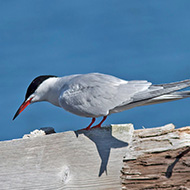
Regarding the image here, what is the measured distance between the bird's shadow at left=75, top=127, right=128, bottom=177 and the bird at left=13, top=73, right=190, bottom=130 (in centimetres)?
23

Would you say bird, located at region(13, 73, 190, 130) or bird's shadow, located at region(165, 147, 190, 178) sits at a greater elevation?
bird, located at region(13, 73, 190, 130)

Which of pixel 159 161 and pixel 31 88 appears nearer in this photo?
pixel 159 161

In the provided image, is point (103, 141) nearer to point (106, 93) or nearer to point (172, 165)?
point (172, 165)

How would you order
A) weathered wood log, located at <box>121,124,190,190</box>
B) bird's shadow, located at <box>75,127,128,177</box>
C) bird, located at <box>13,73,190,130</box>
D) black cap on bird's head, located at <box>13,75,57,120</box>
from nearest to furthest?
weathered wood log, located at <box>121,124,190,190</box>
bird's shadow, located at <box>75,127,128,177</box>
bird, located at <box>13,73,190,130</box>
black cap on bird's head, located at <box>13,75,57,120</box>

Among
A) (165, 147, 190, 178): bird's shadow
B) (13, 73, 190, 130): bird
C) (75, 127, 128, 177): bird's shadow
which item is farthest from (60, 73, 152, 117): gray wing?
(165, 147, 190, 178): bird's shadow

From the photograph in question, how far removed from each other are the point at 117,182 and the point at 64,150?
0.52 m

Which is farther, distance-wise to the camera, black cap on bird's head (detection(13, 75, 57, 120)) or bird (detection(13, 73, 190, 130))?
black cap on bird's head (detection(13, 75, 57, 120))

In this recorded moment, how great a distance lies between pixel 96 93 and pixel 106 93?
12 centimetres

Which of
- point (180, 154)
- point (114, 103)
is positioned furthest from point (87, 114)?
point (180, 154)

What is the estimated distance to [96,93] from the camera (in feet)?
12.3

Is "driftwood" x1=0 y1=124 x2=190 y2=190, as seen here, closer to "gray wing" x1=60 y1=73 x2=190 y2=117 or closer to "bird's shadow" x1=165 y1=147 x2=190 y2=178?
"bird's shadow" x1=165 y1=147 x2=190 y2=178

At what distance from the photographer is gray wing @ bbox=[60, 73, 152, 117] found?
11.4ft

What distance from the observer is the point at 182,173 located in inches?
93.4

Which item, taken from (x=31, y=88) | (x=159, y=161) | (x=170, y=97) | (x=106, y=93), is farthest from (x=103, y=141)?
(x=31, y=88)
